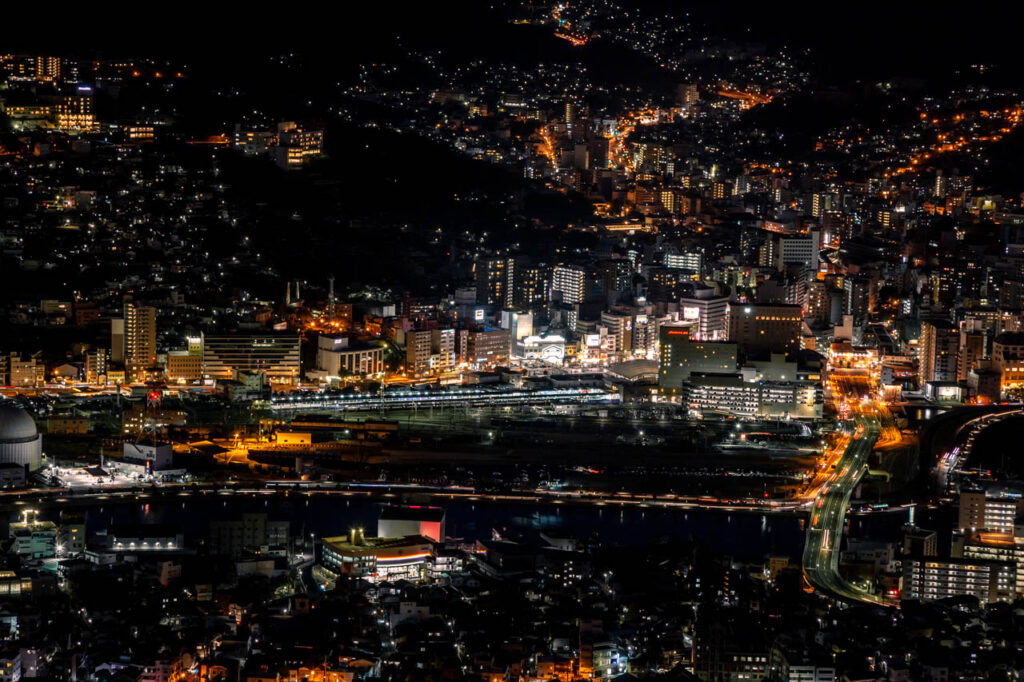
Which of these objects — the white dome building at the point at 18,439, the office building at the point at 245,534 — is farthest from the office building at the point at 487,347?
the office building at the point at 245,534

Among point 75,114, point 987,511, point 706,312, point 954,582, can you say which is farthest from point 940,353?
point 75,114

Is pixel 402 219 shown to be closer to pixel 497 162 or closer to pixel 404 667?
pixel 497 162

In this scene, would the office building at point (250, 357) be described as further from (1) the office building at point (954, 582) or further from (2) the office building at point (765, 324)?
(1) the office building at point (954, 582)

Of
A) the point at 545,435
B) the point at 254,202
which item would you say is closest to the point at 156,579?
the point at 545,435

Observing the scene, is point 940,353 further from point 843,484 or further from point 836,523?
point 836,523

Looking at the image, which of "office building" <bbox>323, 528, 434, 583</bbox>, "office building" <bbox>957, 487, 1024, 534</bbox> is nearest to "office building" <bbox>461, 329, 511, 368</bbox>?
"office building" <bbox>323, 528, 434, 583</bbox>
